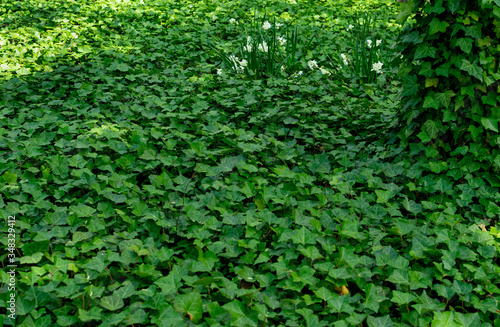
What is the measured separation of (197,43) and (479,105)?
3.69 metres

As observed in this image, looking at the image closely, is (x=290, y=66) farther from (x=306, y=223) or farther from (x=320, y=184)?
(x=306, y=223)

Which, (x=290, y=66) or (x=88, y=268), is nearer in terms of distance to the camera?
(x=88, y=268)

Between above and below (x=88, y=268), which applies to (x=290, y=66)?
above

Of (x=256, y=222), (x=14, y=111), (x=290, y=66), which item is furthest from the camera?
(x=290, y=66)

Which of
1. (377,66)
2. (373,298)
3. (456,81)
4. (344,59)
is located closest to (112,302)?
(373,298)

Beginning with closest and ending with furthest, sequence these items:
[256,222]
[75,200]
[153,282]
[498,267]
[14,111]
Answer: [153,282], [498,267], [256,222], [75,200], [14,111]

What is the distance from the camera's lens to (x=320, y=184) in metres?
3.13

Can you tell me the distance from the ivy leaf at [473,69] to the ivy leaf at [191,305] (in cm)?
222

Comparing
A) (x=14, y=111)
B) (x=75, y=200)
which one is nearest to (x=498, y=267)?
(x=75, y=200)

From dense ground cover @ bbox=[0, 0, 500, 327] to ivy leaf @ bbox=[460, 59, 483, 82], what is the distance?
1.80ft

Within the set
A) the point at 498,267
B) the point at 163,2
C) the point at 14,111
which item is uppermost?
the point at 163,2

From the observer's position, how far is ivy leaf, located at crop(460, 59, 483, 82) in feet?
9.47

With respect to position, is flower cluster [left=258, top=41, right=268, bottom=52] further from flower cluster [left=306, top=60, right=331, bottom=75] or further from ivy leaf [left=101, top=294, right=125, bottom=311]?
ivy leaf [left=101, top=294, right=125, bottom=311]

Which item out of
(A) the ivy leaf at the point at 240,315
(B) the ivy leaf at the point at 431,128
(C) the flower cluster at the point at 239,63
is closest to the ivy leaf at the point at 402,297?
(A) the ivy leaf at the point at 240,315
